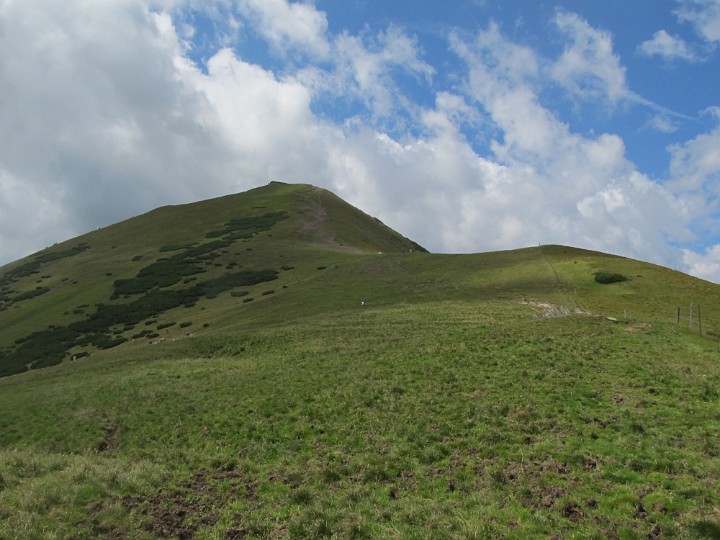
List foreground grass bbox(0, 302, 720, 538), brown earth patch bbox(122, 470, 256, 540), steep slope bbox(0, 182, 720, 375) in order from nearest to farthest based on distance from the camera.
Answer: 1. foreground grass bbox(0, 302, 720, 538)
2. brown earth patch bbox(122, 470, 256, 540)
3. steep slope bbox(0, 182, 720, 375)

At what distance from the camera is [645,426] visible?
1859 cm

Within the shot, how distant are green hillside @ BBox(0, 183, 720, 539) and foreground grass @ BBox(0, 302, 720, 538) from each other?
107 millimetres

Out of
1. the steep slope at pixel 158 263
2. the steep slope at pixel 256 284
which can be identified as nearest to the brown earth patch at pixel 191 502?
the steep slope at pixel 256 284

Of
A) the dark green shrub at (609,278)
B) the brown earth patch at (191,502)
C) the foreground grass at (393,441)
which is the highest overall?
the dark green shrub at (609,278)

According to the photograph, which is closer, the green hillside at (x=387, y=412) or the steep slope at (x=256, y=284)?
the green hillside at (x=387, y=412)

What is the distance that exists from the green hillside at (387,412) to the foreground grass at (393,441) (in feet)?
0.35

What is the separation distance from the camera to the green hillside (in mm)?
14133

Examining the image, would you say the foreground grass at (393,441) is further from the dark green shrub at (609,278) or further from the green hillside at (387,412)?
the dark green shrub at (609,278)

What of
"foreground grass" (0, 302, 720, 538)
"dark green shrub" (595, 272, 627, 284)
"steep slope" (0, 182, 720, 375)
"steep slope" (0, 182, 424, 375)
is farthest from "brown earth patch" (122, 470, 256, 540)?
"dark green shrub" (595, 272, 627, 284)

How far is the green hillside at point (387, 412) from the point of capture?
14.1 metres

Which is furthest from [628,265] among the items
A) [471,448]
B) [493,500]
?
[493,500]

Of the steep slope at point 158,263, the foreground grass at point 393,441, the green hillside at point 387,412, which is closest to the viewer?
the foreground grass at point 393,441

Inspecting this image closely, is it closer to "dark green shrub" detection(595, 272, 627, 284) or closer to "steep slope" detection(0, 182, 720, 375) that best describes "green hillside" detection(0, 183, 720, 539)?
"steep slope" detection(0, 182, 720, 375)

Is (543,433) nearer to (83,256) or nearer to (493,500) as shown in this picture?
(493,500)
